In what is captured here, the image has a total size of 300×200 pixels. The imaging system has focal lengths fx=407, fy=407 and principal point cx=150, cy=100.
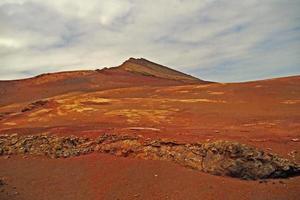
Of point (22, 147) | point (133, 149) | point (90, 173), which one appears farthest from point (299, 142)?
point (22, 147)

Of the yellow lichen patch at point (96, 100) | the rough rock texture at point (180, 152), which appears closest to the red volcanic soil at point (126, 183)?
the rough rock texture at point (180, 152)

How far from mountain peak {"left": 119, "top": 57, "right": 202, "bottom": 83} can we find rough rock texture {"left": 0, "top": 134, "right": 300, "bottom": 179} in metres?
36.7

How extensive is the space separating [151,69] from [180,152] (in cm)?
4404

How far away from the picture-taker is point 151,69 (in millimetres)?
58844

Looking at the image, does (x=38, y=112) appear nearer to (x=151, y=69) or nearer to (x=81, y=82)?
(x=81, y=82)

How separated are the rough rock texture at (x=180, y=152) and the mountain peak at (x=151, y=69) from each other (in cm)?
3675

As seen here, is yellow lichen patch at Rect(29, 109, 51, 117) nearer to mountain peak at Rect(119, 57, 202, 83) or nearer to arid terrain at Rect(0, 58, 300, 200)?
arid terrain at Rect(0, 58, 300, 200)

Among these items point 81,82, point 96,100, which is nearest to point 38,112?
point 96,100

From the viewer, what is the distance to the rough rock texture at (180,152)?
555 inches

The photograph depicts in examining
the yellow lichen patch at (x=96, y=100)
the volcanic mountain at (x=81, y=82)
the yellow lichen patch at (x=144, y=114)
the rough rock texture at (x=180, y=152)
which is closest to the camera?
the rough rock texture at (x=180, y=152)

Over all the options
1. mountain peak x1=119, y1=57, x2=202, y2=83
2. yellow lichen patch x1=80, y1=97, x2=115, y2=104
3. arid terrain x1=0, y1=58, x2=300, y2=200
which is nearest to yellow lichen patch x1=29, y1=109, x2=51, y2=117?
arid terrain x1=0, y1=58, x2=300, y2=200

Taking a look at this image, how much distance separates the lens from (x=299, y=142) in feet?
57.1

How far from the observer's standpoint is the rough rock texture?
46.2ft

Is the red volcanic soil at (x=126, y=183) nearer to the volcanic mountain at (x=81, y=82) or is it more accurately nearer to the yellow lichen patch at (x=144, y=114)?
the yellow lichen patch at (x=144, y=114)
